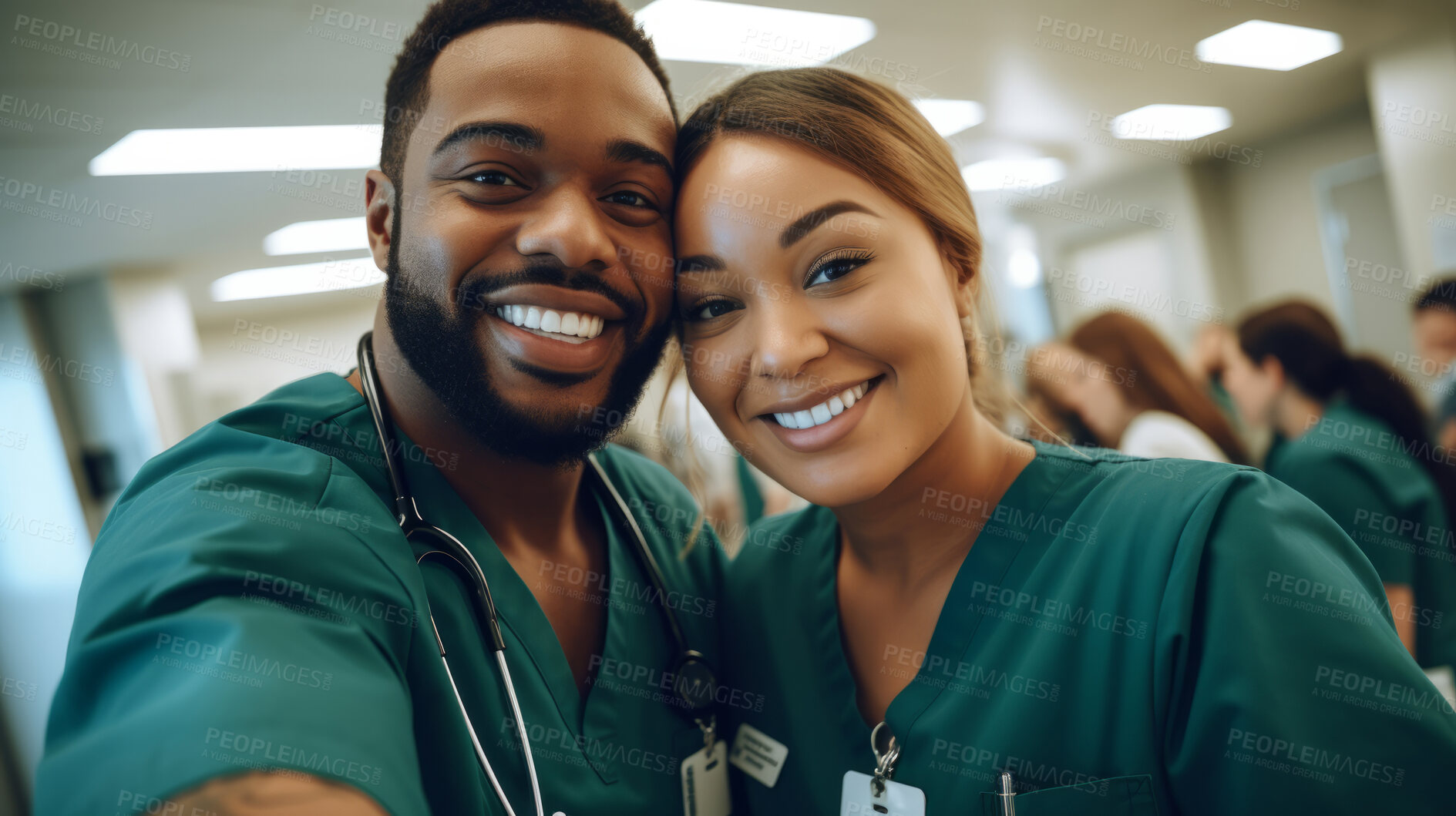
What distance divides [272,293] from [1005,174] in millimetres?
6941

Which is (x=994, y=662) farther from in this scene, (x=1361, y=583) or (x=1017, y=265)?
(x=1017, y=265)

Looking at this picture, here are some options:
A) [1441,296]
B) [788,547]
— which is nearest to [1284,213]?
[1441,296]

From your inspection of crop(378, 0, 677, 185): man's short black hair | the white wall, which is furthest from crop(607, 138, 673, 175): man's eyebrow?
the white wall

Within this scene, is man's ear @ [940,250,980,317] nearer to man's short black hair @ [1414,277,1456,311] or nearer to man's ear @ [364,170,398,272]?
man's ear @ [364,170,398,272]

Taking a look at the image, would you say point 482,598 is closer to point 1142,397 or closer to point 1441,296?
point 1142,397

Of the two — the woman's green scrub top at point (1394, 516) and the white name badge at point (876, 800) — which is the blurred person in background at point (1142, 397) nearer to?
the woman's green scrub top at point (1394, 516)

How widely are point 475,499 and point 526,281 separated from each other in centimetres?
34

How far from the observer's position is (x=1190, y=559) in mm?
940

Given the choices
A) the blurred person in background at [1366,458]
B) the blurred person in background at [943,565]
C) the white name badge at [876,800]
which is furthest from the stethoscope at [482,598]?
the blurred person in background at [1366,458]

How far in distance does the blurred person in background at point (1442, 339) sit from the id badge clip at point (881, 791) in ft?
13.8

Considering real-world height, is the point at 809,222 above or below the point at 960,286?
above

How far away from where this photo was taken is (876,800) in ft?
3.62

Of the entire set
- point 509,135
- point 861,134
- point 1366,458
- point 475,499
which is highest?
point 509,135

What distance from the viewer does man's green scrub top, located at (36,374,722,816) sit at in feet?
2.22
